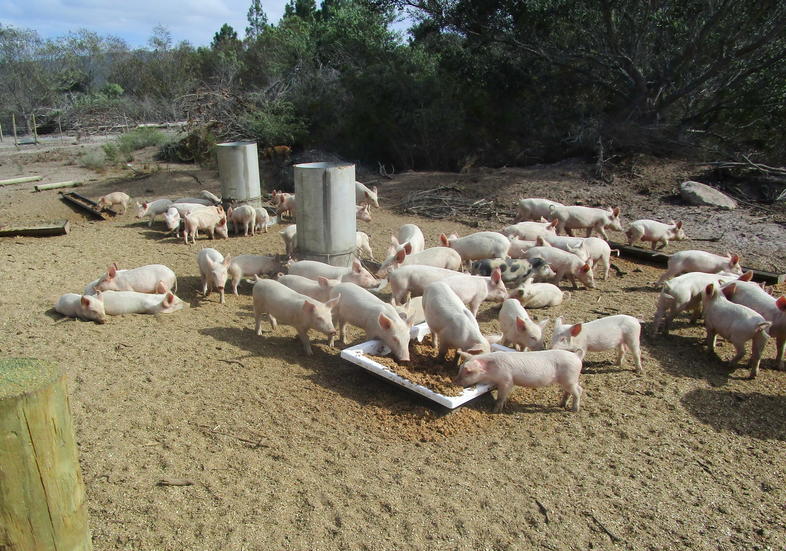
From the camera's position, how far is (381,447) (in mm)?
3973

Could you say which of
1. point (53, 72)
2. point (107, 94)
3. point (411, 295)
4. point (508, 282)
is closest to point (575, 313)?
point (508, 282)

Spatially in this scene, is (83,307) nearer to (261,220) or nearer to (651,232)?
(261,220)

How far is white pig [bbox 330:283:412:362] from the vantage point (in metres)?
4.97

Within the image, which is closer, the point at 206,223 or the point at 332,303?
the point at 332,303

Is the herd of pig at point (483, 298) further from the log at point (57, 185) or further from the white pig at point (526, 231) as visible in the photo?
the log at point (57, 185)

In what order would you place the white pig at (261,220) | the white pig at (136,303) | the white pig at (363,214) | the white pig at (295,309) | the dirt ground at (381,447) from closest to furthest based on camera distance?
the dirt ground at (381,447) → the white pig at (295,309) → the white pig at (136,303) → the white pig at (261,220) → the white pig at (363,214)

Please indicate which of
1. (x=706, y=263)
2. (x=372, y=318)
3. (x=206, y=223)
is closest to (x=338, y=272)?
(x=372, y=318)

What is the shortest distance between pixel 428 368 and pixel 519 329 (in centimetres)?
90

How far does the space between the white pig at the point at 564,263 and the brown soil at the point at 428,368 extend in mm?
2572

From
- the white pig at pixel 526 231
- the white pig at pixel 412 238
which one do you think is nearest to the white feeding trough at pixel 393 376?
the white pig at pixel 412 238

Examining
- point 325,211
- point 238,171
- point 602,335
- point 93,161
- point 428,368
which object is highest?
point 238,171

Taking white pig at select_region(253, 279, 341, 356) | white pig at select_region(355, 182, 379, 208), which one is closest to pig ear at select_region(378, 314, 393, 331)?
white pig at select_region(253, 279, 341, 356)

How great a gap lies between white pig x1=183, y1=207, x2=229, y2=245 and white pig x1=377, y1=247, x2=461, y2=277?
4067 millimetres

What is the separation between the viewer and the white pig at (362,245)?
8367 millimetres
